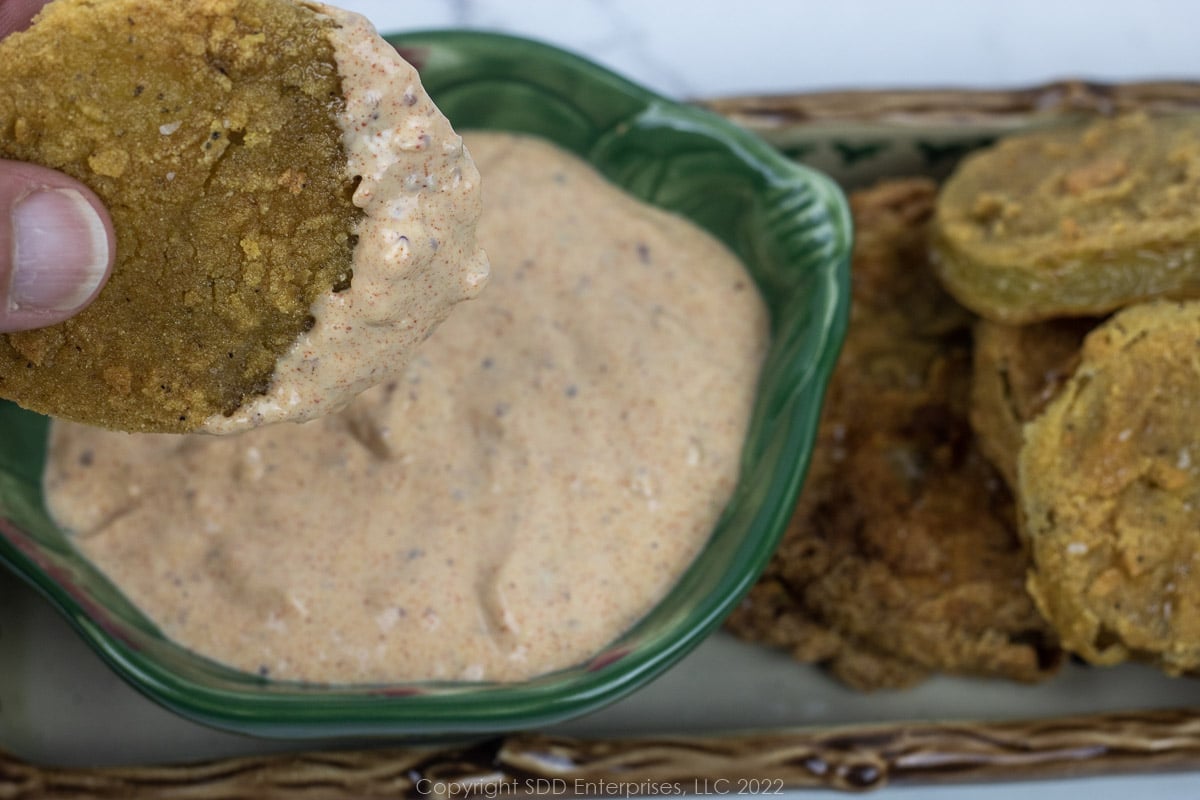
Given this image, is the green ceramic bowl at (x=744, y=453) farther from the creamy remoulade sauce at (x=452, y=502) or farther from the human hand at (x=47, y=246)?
the human hand at (x=47, y=246)

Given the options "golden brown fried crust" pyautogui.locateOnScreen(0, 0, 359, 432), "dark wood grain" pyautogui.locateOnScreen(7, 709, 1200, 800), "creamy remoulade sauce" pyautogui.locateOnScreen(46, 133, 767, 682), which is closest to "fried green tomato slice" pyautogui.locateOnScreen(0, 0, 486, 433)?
"golden brown fried crust" pyautogui.locateOnScreen(0, 0, 359, 432)

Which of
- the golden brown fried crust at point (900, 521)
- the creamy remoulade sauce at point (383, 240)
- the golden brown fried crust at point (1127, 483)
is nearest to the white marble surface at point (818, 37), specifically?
the golden brown fried crust at point (900, 521)

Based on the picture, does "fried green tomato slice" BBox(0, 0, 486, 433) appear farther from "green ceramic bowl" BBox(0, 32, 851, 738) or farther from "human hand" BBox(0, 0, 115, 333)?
"green ceramic bowl" BBox(0, 32, 851, 738)

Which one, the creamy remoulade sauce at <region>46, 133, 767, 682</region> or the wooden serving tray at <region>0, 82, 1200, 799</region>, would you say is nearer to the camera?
the creamy remoulade sauce at <region>46, 133, 767, 682</region>

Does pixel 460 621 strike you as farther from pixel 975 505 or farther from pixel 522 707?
pixel 975 505

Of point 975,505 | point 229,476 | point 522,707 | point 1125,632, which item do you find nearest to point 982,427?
point 975,505

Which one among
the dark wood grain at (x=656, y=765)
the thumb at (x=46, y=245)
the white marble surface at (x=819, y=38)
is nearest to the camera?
the thumb at (x=46, y=245)
